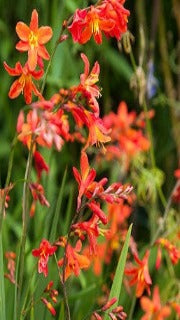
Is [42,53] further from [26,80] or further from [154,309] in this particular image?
[154,309]

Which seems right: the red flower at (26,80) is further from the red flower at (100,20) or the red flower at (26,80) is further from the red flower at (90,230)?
the red flower at (90,230)

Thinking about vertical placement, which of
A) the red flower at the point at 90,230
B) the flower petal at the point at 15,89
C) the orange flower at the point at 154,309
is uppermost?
the flower petal at the point at 15,89

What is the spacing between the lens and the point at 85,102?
1.60 m

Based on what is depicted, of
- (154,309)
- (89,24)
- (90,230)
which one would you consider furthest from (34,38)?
(154,309)

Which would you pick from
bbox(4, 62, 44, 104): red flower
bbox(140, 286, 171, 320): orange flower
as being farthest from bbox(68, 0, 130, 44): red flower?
bbox(140, 286, 171, 320): orange flower

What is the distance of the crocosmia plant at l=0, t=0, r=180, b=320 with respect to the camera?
1.54 meters

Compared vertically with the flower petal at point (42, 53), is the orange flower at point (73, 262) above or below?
below

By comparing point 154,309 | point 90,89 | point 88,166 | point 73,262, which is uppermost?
point 90,89

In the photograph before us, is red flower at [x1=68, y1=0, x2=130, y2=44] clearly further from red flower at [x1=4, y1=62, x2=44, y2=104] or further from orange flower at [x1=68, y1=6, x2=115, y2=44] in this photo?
red flower at [x1=4, y1=62, x2=44, y2=104]

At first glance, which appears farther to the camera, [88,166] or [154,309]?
[154,309]

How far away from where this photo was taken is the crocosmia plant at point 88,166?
1.54 meters

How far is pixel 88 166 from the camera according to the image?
154 cm

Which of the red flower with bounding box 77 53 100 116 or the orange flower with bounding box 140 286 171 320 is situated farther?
the orange flower with bounding box 140 286 171 320

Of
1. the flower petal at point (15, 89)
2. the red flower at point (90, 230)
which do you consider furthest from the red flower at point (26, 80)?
the red flower at point (90, 230)
